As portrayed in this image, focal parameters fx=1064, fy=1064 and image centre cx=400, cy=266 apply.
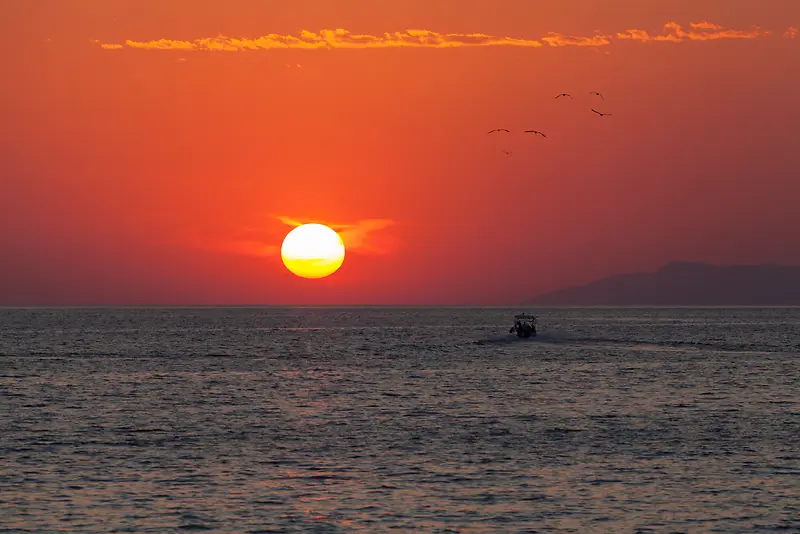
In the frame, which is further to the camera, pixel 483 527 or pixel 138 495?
pixel 138 495

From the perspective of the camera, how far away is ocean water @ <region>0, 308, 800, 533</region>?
36.8 metres

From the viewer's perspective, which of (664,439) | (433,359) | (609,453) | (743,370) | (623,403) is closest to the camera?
(609,453)

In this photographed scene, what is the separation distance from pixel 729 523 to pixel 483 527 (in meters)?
8.33

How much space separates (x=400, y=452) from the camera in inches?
2003

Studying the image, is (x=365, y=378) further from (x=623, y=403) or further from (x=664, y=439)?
(x=664, y=439)

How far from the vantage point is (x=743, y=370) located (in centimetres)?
11175

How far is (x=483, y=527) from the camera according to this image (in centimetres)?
3503

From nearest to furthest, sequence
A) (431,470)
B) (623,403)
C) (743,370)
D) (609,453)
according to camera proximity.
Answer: (431,470)
(609,453)
(623,403)
(743,370)

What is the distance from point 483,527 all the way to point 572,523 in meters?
3.10

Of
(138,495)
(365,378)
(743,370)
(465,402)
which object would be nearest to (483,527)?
(138,495)

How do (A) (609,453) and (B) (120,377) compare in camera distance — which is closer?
(A) (609,453)

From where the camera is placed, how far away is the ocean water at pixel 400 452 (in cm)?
3684

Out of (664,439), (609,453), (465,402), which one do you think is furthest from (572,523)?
(465,402)

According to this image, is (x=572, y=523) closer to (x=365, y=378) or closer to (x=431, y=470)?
(x=431, y=470)
